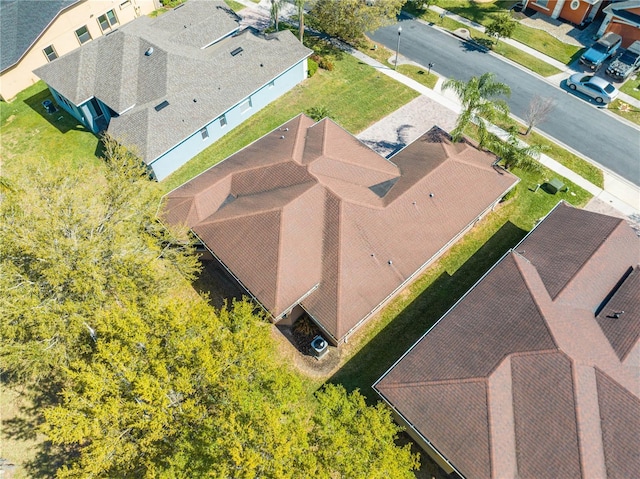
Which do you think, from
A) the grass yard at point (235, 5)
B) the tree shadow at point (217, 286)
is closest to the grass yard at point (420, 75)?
the grass yard at point (235, 5)

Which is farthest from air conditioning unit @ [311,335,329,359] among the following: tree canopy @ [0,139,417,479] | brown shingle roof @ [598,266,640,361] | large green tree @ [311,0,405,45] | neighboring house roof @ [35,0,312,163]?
large green tree @ [311,0,405,45]

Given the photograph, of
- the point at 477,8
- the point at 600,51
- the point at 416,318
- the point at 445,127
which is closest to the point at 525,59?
the point at 600,51

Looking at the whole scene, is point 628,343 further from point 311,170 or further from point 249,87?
point 249,87

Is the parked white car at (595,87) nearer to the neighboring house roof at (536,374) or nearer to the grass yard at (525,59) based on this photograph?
the grass yard at (525,59)

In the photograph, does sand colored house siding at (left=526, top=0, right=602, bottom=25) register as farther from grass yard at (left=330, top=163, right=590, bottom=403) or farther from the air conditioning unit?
the air conditioning unit

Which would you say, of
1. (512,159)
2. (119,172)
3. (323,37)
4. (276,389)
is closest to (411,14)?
(323,37)

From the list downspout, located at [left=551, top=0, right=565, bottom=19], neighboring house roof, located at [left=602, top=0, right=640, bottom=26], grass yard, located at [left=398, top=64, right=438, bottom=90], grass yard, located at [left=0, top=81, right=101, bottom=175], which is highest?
neighboring house roof, located at [left=602, top=0, right=640, bottom=26]

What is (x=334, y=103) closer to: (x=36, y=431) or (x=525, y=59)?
(x=525, y=59)
